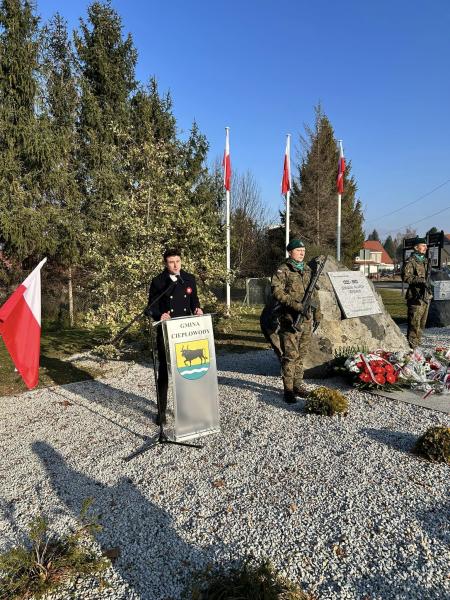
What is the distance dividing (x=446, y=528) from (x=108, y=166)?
16836 millimetres

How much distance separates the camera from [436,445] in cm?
383

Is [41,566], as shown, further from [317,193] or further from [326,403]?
[317,193]

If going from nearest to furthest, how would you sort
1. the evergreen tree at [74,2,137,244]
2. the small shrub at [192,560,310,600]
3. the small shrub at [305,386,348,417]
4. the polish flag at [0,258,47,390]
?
1. the small shrub at [192,560,310,600]
2. the polish flag at [0,258,47,390]
3. the small shrub at [305,386,348,417]
4. the evergreen tree at [74,2,137,244]

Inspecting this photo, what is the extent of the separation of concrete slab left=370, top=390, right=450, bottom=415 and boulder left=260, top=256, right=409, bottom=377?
3.40ft

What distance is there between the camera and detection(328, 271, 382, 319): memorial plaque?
7.26 m

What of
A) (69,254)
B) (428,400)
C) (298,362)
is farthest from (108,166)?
(428,400)

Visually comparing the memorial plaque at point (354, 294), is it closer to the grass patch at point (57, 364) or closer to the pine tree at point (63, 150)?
the grass patch at point (57, 364)

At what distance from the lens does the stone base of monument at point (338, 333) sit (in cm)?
678

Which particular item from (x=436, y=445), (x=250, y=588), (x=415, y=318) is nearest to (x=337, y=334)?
(x=415, y=318)

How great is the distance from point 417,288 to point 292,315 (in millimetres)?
3730

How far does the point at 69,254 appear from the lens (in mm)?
16078

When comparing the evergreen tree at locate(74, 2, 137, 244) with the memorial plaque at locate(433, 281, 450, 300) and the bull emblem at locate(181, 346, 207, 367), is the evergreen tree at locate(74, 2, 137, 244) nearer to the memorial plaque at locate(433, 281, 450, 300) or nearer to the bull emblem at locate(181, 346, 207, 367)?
the memorial plaque at locate(433, 281, 450, 300)

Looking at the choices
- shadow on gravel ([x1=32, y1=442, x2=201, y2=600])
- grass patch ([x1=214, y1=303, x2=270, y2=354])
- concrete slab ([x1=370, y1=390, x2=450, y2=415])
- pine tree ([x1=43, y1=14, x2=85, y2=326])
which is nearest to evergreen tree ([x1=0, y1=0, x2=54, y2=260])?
pine tree ([x1=43, y1=14, x2=85, y2=326])

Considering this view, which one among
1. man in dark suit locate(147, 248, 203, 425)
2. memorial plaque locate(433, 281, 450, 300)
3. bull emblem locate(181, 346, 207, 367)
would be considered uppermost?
man in dark suit locate(147, 248, 203, 425)
